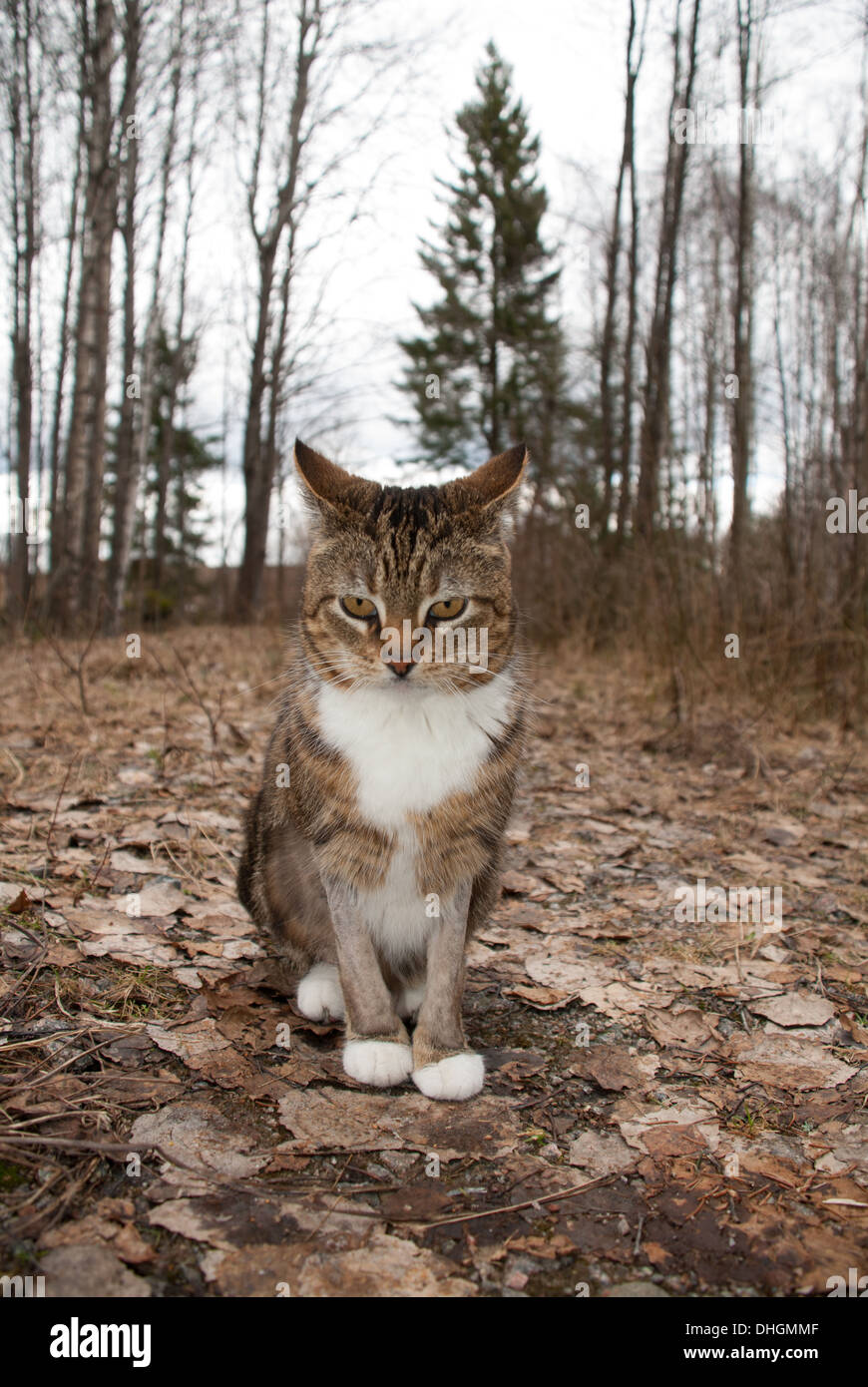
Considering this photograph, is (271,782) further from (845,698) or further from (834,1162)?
(845,698)

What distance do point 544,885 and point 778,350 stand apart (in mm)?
21633

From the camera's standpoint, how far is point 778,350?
2167cm

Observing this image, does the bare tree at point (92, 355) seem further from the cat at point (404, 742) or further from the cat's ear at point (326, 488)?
the cat at point (404, 742)

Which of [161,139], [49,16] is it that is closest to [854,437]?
[49,16]

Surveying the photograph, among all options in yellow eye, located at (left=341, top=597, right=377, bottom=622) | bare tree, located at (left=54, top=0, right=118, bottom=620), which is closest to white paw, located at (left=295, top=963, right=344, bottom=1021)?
yellow eye, located at (left=341, top=597, right=377, bottom=622)

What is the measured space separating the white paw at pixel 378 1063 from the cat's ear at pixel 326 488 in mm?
1533

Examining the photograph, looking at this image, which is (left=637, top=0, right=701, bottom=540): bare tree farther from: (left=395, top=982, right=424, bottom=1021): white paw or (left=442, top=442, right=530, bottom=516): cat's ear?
(left=395, top=982, right=424, bottom=1021): white paw

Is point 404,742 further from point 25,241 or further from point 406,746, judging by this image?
point 25,241

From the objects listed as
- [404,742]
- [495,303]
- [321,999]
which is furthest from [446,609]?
[495,303]

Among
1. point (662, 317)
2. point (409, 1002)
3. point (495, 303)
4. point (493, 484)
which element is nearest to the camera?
point (493, 484)

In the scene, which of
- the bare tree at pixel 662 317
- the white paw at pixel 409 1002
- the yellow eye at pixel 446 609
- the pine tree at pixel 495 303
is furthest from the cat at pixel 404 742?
the pine tree at pixel 495 303

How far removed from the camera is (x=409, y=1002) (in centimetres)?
278

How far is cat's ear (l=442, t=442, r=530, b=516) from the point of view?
8.51 ft

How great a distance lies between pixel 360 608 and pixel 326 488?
422mm
